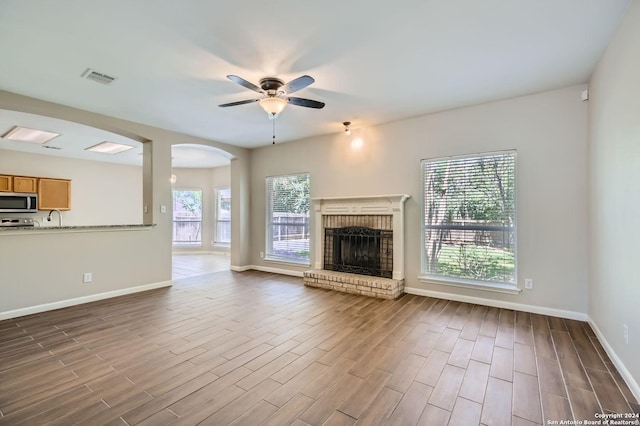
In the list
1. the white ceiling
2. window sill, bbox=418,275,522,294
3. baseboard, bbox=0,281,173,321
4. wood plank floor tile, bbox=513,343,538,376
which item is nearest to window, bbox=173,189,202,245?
baseboard, bbox=0,281,173,321

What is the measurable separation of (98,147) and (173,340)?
5.46 metres

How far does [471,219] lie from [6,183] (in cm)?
900

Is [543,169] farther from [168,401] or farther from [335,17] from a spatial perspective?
[168,401]

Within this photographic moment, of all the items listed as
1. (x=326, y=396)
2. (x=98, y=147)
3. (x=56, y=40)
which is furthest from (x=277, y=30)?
(x=98, y=147)

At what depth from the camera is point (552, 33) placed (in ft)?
7.87

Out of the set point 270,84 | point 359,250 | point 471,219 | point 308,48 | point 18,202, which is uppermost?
point 308,48

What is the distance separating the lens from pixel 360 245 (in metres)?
4.97

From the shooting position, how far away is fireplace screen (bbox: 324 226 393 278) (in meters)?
4.68

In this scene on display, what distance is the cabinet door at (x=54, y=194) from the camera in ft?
21.9

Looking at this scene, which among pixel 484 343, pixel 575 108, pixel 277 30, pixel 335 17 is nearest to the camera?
pixel 335 17

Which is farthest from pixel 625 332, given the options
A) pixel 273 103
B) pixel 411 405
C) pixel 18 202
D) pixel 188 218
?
pixel 18 202

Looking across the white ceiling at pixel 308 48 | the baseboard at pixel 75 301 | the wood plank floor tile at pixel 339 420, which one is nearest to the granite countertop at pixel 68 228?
the baseboard at pixel 75 301

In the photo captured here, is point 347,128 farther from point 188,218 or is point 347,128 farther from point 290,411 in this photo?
point 188,218

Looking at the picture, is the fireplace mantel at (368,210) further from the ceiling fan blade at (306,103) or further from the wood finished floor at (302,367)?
the ceiling fan blade at (306,103)
